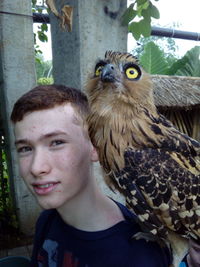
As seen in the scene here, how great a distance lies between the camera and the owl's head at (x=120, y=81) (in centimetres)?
118

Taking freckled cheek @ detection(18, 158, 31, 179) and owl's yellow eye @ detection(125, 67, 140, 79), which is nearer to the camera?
freckled cheek @ detection(18, 158, 31, 179)

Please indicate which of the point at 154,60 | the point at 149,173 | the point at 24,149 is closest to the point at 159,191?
the point at 149,173

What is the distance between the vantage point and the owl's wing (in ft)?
3.82

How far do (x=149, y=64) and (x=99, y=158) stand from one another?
11.7ft

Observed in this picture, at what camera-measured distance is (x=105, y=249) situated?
114cm

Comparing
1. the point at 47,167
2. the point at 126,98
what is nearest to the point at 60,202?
the point at 47,167

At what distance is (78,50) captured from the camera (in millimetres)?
1854

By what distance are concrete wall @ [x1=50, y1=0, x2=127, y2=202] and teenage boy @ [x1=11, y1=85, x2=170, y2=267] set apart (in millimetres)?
702

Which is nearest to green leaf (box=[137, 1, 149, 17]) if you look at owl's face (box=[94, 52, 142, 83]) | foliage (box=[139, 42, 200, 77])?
owl's face (box=[94, 52, 142, 83])

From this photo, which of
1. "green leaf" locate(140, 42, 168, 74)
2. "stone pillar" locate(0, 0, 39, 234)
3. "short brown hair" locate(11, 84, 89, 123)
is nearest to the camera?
"short brown hair" locate(11, 84, 89, 123)

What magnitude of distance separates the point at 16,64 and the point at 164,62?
259cm

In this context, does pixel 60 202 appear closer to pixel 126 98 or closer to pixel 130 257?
pixel 130 257

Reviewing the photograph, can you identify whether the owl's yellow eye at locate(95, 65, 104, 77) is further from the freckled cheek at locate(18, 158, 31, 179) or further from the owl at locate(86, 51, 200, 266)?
the freckled cheek at locate(18, 158, 31, 179)

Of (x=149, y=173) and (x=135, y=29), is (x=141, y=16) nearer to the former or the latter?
(x=135, y=29)
